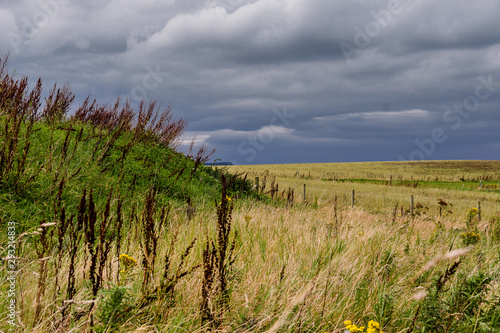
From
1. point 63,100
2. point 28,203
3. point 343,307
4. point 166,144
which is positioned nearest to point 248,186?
point 166,144

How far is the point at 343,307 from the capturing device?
271cm

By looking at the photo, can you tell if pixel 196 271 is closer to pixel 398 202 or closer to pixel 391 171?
pixel 398 202

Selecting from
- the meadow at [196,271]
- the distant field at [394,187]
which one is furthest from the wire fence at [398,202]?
the meadow at [196,271]

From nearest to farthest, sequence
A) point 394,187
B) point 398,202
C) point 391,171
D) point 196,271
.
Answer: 1. point 196,271
2. point 398,202
3. point 394,187
4. point 391,171

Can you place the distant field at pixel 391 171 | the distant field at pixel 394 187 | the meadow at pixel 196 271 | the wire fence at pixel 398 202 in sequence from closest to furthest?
the meadow at pixel 196 271 → the wire fence at pixel 398 202 → the distant field at pixel 394 187 → the distant field at pixel 391 171

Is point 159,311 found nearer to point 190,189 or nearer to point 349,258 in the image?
point 349,258

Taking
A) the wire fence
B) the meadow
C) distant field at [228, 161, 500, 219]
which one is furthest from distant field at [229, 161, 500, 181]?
the meadow

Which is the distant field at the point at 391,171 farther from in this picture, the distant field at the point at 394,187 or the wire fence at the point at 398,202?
the wire fence at the point at 398,202

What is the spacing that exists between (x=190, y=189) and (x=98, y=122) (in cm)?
407

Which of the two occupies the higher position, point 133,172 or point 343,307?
point 133,172

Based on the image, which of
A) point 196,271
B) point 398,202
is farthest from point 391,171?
point 196,271

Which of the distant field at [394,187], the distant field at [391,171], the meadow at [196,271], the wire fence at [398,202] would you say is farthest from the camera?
the distant field at [391,171]

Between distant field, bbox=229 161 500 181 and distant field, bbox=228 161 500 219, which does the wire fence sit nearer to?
distant field, bbox=228 161 500 219

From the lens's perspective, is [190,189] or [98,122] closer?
[190,189]
